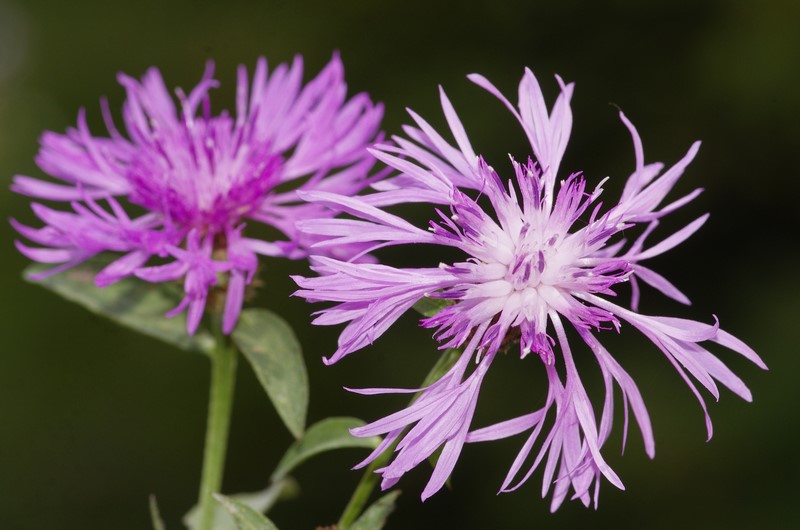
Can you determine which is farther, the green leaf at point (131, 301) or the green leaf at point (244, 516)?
the green leaf at point (131, 301)

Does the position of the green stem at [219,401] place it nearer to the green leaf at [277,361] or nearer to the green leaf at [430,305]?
the green leaf at [277,361]

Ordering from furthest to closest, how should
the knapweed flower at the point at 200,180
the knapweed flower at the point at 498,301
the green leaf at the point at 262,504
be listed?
the green leaf at the point at 262,504 → the knapweed flower at the point at 200,180 → the knapweed flower at the point at 498,301

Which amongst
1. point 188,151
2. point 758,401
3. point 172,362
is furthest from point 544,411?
point 172,362

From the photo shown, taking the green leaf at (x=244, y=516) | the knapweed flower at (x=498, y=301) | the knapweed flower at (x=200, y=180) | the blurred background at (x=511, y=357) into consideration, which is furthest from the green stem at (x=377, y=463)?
the blurred background at (x=511, y=357)

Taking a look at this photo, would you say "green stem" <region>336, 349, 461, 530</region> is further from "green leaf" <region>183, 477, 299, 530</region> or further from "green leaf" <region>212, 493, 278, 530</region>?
"green leaf" <region>183, 477, 299, 530</region>

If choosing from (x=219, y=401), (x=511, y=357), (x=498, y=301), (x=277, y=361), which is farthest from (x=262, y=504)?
(x=511, y=357)

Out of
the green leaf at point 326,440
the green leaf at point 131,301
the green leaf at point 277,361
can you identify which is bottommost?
the green leaf at point 326,440

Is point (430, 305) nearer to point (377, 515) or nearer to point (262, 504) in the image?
point (377, 515)

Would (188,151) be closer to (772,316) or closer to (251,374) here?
(251,374)
